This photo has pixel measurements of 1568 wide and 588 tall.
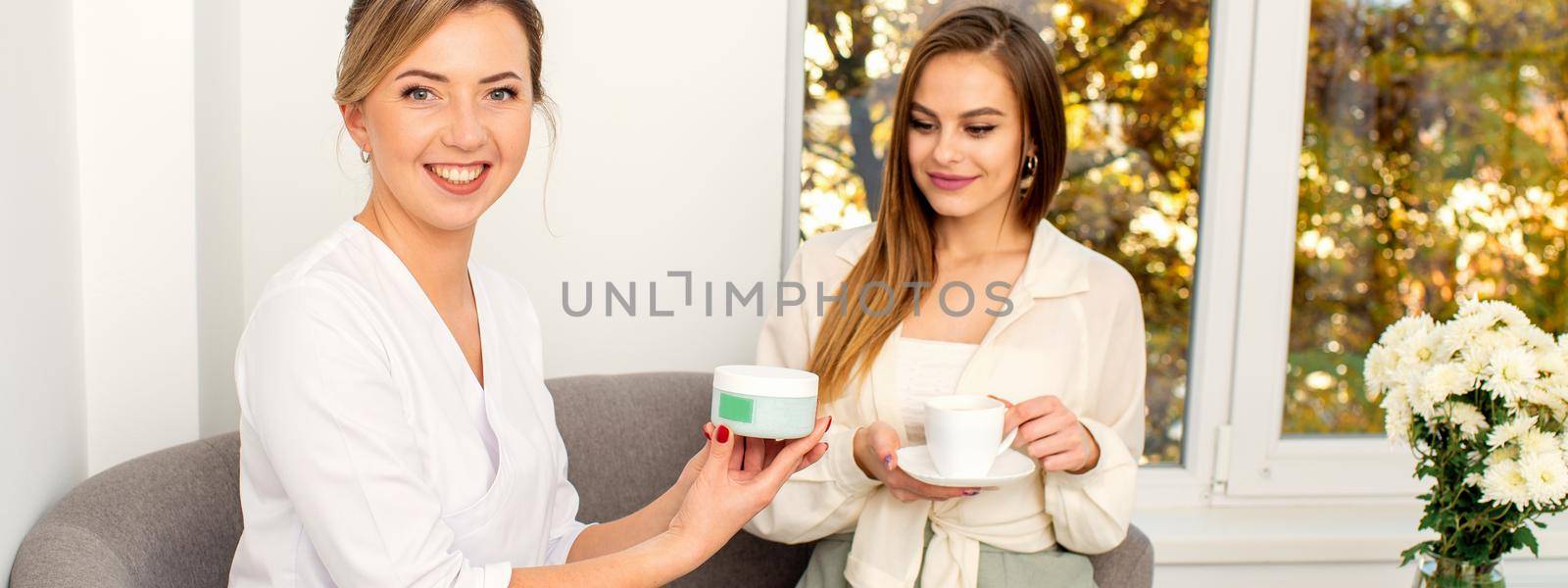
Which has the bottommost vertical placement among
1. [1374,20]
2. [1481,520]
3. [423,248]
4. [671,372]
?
[1481,520]

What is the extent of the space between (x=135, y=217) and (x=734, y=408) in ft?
3.08

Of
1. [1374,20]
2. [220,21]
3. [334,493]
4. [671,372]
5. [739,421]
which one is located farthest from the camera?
[1374,20]

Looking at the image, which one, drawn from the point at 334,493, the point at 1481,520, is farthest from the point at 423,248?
the point at 1481,520

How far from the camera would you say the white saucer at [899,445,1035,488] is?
1.38 metres

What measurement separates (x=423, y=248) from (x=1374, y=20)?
207 cm

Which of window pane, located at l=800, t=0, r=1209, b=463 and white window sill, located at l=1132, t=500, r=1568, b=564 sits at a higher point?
window pane, located at l=800, t=0, r=1209, b=463

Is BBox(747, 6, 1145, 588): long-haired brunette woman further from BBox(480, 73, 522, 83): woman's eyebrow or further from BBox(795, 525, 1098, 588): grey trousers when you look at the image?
BBox(480, 73, 522, 83): woman's eyebrow

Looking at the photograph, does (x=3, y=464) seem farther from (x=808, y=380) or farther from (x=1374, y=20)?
(x=1374, y=20)

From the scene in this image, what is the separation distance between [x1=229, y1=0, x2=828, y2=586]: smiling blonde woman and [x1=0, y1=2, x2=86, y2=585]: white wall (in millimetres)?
206

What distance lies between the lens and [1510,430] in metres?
1.63

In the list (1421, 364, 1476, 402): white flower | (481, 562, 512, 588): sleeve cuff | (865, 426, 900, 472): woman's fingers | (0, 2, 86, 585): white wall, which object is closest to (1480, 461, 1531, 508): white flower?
(1421, 364, 1476, 402): white flower

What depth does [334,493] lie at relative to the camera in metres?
1.04

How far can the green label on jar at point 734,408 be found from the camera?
1.18 meters

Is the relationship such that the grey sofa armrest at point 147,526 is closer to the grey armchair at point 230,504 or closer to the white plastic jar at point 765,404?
the grey armchair at point 230,504
